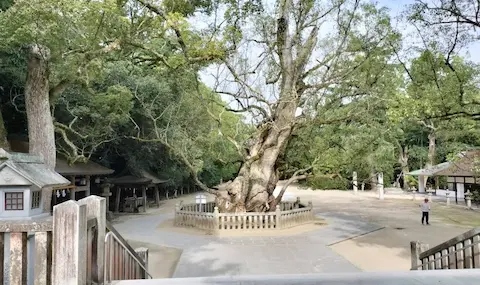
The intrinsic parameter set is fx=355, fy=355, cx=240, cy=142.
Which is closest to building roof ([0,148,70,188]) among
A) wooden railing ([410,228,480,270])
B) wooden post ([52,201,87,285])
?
wooden post ([52,201,87,285])

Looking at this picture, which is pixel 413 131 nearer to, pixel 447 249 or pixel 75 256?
pixel 447 249

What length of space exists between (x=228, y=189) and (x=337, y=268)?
7.42m

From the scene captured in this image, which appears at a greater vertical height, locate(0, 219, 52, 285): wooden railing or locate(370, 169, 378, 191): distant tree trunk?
locate(0, 219, 52, 285): wooden railing

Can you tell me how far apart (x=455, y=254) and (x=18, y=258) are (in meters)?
5.31

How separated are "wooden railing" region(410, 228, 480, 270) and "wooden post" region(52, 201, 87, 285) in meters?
4.68

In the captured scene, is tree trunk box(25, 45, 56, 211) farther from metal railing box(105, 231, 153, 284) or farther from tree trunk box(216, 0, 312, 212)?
tree trunk box(216, 0, 312, 212)

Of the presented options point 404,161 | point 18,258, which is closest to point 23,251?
point 18,258

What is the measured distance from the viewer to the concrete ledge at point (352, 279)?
331cm

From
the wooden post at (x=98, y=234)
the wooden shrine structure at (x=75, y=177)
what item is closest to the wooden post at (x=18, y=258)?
the wooden post at (x=98, y=234)

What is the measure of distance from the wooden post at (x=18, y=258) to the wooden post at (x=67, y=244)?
268 millimetres

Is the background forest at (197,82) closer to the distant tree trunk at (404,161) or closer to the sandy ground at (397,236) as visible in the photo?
the sandy ground at (397,236)

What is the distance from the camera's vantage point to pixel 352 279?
3.42 metres

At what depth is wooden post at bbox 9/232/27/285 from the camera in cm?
233

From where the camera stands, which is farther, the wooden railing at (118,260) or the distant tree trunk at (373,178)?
the distant tree trunk at (373,178)
